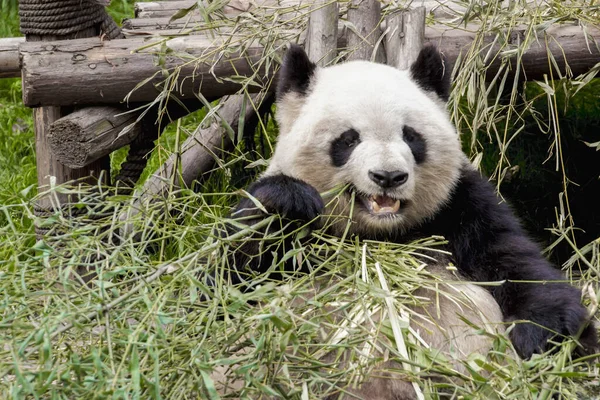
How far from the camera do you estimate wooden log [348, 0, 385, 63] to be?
4.66 metres

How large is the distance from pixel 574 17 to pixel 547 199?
6.20 ft

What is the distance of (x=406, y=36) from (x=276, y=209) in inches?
65.6

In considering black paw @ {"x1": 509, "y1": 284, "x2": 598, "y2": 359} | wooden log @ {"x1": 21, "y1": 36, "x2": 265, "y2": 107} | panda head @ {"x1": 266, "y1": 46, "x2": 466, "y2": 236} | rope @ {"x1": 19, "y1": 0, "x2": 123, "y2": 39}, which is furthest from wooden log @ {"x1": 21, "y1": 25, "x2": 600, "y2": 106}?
black paw @ {"x1": 509, "y1": 284, "x2": 598, "y2": 359}

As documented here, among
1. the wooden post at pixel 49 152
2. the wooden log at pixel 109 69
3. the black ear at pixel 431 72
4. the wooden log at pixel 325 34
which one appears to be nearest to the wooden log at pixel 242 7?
the wooden log at pixel 109 69

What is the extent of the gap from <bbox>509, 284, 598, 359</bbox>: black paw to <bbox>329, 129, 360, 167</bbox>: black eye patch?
902 millimetres

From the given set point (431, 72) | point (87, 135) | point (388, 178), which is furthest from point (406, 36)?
point (87, 135)

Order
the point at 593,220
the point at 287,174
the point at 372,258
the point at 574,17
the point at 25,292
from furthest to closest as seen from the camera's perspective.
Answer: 1. the point at 593,220
2. the point at 574,17
3. the point at 287,174
4. the point at 372,258
5. the point at 25,292

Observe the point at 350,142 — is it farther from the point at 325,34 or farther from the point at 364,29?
the point at 364,29

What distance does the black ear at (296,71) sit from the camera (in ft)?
12.3

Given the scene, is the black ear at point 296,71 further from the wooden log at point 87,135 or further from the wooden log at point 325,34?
the wooden log at point 87,135

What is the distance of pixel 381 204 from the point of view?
3.46 m

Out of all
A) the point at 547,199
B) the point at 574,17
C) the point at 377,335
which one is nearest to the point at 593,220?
the point at 547,199

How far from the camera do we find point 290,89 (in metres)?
3.82

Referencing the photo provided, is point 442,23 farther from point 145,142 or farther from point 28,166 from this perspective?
point 28,166
